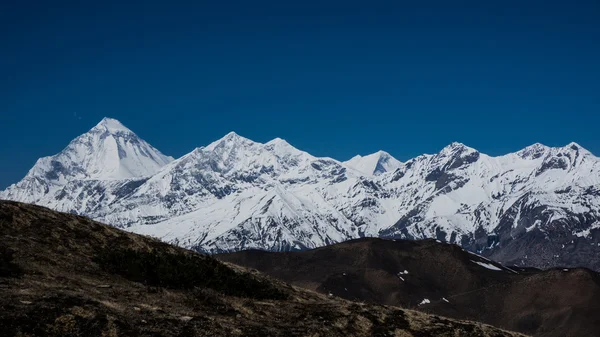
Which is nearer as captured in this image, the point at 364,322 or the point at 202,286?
the point at 364,322

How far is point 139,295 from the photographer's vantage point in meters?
20.5

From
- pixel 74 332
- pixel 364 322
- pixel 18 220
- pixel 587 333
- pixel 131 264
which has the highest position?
pixel 587 333

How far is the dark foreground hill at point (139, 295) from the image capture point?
54.1ft

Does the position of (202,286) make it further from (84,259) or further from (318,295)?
(318,295)

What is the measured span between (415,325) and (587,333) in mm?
183230

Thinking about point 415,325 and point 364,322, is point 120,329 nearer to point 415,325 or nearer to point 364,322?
point 364,322

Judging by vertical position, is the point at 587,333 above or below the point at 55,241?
above

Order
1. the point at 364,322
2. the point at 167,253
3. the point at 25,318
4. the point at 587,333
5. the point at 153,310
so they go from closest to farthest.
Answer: the point at 25,318
the point at 153,310
the point at 364,322
the point at 167,253
the point at 587,333

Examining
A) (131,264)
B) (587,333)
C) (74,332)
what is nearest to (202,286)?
(131,264)

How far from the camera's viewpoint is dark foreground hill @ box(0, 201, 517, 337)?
650 inches

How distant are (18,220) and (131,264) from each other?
18.8ft

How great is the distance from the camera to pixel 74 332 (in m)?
15.7

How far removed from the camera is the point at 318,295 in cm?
2989

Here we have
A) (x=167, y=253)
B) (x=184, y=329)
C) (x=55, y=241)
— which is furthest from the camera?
(x=167, y=253)
